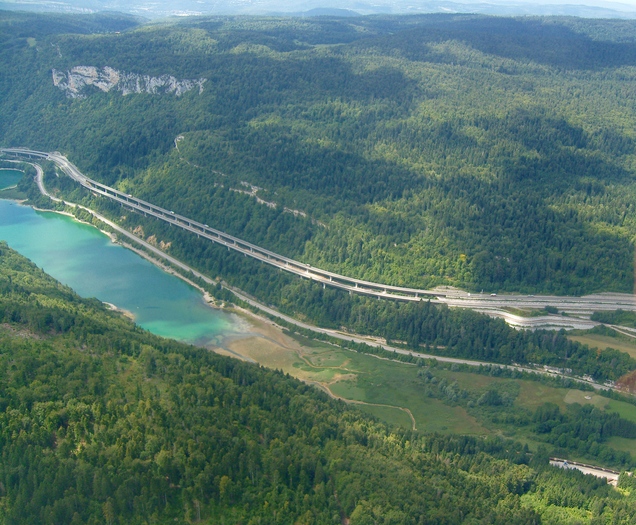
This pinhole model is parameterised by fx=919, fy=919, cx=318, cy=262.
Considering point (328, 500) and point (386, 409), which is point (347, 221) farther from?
point (328, 500)

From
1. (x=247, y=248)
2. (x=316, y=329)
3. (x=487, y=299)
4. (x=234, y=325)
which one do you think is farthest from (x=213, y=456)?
(x=247, y=248)

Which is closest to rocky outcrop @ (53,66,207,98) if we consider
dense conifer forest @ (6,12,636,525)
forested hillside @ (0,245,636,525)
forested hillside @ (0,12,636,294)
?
dense conifer forest @ (6,12,636,525)

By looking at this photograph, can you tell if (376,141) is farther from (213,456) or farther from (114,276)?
(213,456)

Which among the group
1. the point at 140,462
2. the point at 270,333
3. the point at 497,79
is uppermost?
the point at 497,79

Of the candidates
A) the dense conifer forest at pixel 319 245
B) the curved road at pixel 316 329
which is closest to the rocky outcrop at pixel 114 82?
the dense conifer forest at pixel 319 245

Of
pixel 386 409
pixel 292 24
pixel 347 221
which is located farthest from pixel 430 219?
pixel 292 24

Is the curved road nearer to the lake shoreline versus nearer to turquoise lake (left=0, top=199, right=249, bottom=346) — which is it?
the lake shoreline
